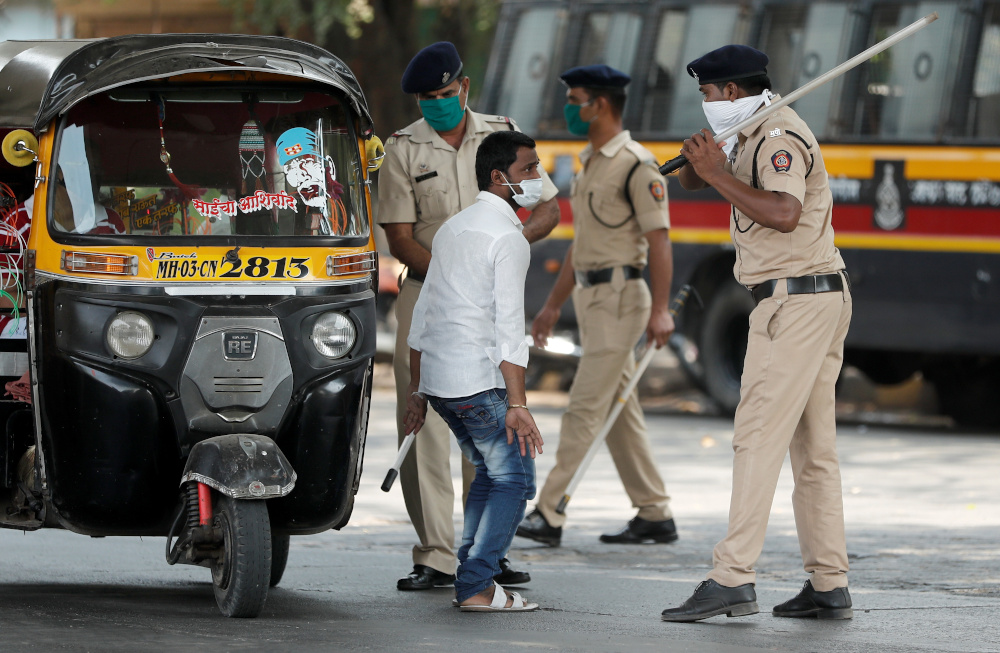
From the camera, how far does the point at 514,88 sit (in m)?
14.5

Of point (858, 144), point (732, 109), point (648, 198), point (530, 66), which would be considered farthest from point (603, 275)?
point (530, 66)

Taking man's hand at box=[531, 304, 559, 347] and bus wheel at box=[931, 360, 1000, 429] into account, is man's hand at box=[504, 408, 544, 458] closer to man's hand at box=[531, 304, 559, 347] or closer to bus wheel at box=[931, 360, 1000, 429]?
man's hand at box=[531, 304, 559, 347]

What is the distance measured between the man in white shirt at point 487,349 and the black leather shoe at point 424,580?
1.76 ft

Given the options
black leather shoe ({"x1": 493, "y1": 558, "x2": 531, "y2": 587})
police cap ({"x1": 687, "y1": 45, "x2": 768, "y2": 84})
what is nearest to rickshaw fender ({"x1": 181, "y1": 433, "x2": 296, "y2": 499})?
black leather shoe ({"x1": 493, "y1": 558, "x2": 531, "y2": 587})

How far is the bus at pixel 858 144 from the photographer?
12422mm

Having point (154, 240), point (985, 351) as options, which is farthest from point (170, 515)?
point (985, 351)

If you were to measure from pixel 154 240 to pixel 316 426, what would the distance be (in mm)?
851

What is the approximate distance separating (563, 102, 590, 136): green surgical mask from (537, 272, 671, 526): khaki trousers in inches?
32.6

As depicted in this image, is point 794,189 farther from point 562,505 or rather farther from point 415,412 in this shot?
point 562,505

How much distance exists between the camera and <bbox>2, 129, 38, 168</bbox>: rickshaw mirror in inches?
224

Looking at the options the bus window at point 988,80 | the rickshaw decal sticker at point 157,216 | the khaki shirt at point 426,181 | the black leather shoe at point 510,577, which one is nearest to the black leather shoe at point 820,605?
the black leather shoe at point 510,577

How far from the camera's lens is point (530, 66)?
14.5 metres

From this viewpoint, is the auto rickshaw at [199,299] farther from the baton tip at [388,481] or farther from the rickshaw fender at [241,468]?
the baton tip at [388,481]

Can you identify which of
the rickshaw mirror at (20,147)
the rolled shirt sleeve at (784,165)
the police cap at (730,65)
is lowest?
the rickshaw mirror at (20,147)
